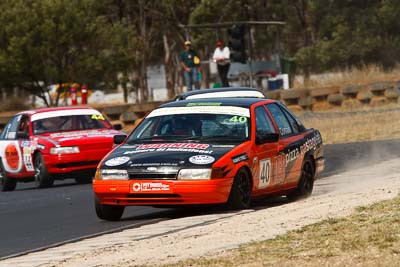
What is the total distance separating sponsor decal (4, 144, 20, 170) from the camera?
70.6 ft

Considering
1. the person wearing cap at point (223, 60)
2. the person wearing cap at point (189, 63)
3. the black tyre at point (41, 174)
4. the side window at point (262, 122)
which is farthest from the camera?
the person wearing cap at point (223, 60)

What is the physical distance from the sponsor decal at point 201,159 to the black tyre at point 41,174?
8231mm

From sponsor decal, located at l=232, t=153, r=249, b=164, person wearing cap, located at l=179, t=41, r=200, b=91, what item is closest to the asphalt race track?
sponsor decal, located at l=232, t=153, r=249, b=164

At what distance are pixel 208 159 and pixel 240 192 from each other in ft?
1.86

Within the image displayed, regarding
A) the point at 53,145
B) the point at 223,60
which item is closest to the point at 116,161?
the point at 53,145

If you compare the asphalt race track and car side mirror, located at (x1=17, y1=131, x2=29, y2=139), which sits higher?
car side mirror, located at (x1=17, y1=131, x2=29, y2=139)

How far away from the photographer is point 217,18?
66312 mm

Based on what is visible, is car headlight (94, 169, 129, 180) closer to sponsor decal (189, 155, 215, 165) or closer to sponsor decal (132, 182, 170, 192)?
sponsor decal (132, 182, 170, 192)

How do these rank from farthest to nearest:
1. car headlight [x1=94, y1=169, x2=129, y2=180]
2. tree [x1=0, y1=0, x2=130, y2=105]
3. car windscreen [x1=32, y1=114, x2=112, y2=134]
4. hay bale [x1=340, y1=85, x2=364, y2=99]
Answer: tree [x1=0, y1=0, x2=130, y2=105]
hay bale [x1=340, y1=85, x2=364, y2=99]
car windscreen [x1=32, y1=114, x2=112, y2=134]
car headlight [x1=94, y1=169, x2=129, y2=180]

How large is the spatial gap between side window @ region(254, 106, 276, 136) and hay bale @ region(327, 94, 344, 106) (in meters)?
25.3

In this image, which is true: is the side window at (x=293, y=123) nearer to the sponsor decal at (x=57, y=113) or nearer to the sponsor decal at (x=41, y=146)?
the sponsor decal at (x=41, y=146)

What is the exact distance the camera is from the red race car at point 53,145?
2050 cm

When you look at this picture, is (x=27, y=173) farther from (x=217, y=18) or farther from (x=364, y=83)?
(x=217, y=18)

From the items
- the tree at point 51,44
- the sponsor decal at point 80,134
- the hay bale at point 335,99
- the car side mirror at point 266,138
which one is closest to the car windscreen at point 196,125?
the car side mirror at point 266,138
